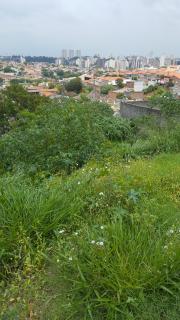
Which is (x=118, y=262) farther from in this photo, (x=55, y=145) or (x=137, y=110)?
(x=137, y=110)

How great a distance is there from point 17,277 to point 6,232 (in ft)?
1.31

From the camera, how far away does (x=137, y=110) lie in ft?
40.8

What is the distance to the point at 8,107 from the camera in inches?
→ 891

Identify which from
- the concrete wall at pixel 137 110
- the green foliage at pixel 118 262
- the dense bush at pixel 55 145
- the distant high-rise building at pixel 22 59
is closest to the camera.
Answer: the green foliage at pixel 118 262

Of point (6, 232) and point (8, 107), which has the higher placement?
point (6, 232)

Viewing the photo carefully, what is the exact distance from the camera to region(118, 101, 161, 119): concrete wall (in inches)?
405

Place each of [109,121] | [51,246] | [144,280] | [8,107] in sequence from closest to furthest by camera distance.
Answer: [144,280] → [51,246] → [109,121] → [8,107]

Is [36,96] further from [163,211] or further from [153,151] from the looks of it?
[163,211]

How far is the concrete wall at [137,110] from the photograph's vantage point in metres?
10.3

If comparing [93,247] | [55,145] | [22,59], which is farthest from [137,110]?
[22,59]

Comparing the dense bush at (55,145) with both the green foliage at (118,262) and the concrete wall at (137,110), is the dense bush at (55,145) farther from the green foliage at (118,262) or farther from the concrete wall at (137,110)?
the concrete wall at (137,110)

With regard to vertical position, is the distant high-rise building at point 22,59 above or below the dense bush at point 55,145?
below

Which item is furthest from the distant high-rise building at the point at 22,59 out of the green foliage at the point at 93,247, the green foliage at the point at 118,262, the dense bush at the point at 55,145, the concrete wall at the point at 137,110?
the green foliage at the point at 118,262

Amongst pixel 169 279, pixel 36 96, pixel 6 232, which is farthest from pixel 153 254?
pixel 36 96
